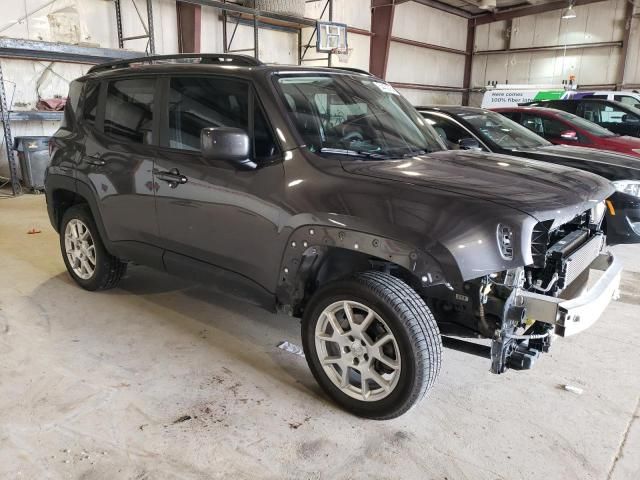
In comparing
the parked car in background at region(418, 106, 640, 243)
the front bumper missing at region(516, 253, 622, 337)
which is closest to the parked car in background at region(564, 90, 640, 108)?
the parked car in background at region(418, 106, 640, 243)

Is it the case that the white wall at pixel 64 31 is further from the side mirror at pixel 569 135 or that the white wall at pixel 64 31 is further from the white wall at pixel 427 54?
the side mirror at pixel 569 135

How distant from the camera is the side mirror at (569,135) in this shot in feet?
22.4

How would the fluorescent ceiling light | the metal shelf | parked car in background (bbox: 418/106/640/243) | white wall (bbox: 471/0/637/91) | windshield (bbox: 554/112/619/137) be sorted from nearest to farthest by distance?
parked car in background (bbox: 418/106/640/243)
windshield (bbox: 554/112/619/137)
the metal shelf
the fluorescent ceiling light
white wall (bbox: 471/0/637/91)

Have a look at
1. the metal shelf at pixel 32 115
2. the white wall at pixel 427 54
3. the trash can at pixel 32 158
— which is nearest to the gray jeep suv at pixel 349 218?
the trash can at pixel 32 158

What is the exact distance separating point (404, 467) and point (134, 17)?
10.2 meters

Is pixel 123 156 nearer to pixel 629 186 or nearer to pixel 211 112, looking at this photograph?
pixel 211 112

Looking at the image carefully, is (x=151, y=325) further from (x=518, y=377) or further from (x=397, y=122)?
(x=518, y=377)

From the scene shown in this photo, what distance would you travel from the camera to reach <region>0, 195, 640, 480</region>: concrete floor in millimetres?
2123

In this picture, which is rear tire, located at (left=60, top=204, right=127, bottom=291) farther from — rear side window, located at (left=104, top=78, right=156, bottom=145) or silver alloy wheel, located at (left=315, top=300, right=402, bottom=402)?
silver alloy wheel, located at (left=315, top=300, right=402, bottom=402)

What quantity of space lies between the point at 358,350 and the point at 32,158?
7.85 meters

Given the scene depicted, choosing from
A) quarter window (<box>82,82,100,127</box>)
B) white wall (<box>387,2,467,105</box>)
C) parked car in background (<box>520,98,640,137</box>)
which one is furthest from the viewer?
white wall (<box>387,2,467,105</box>)

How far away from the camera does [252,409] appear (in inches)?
98.0

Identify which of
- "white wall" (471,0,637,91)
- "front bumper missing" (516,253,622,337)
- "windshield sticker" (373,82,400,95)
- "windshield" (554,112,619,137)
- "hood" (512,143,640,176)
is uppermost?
"white wall" (471,0,637,91)

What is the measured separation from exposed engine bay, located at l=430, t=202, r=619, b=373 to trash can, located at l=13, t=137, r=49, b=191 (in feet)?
26.0
